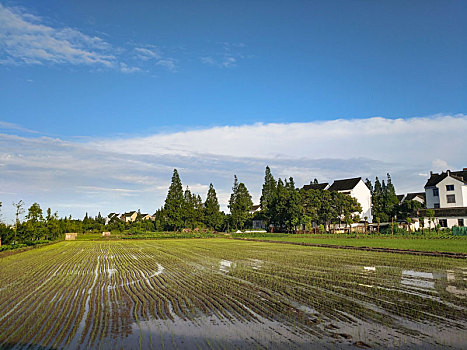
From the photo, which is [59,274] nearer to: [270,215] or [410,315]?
[410,315]

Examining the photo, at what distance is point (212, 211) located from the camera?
70.0m

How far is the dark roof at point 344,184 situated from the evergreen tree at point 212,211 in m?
22.2

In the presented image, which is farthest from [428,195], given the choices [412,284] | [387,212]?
[412,284]

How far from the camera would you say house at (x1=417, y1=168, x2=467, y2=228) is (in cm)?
4444

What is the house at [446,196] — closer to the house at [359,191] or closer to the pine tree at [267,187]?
the house at [359,191]

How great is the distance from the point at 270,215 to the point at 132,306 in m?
50.3

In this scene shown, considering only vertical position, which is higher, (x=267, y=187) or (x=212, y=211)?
(x=267, y=187)

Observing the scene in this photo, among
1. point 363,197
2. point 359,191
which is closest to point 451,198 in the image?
point 359,191

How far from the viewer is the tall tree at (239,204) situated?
66.1 m

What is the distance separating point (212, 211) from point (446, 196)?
39.8 meters

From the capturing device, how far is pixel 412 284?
1045cm

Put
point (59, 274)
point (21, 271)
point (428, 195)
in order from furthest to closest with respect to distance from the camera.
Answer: point (428, 195), point (21, 271), point (59, 274)

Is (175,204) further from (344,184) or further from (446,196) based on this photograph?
(446,196)

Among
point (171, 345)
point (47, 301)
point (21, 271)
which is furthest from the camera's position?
point (21, 271)
